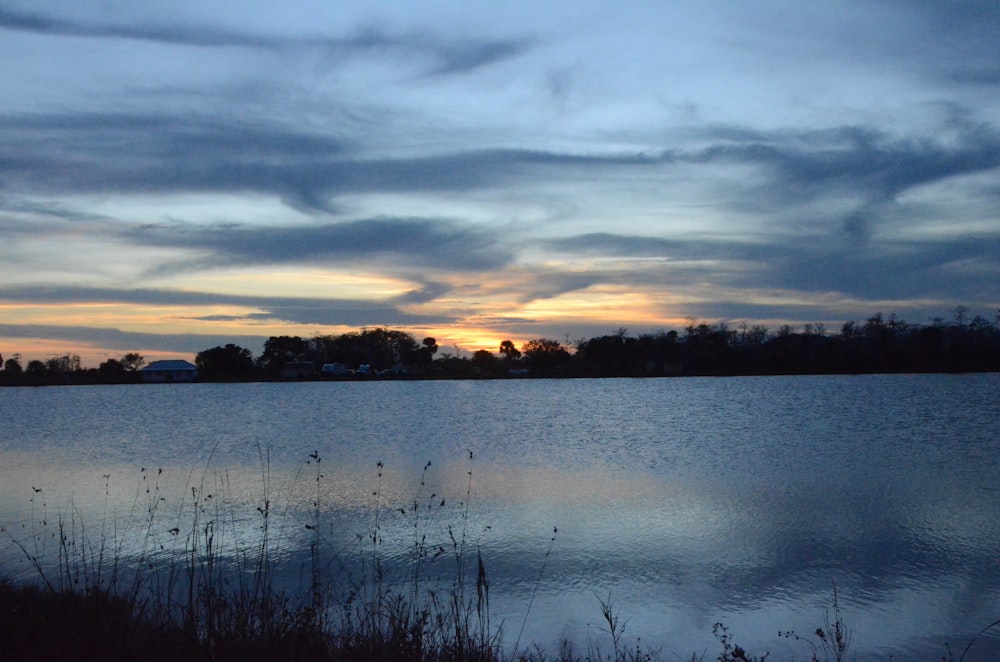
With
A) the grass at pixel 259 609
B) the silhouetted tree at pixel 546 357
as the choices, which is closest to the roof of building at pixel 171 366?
the silhouetted tree at pixel 546 357

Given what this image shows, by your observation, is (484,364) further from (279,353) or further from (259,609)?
(259,609)

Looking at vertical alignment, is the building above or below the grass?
above

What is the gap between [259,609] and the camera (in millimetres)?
7609

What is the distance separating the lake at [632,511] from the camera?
415 inches

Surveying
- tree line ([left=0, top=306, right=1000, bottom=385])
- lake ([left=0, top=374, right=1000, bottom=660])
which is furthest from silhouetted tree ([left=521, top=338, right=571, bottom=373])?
lake ([left=0, top=374, right=1000, bottom=660])

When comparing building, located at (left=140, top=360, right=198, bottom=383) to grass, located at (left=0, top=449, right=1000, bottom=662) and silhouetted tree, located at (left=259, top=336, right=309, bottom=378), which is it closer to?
silhouetted tree, located at (left=259, top=336, right=309, bottom=378)

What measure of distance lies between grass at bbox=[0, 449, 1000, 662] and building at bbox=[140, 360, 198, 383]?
127 m

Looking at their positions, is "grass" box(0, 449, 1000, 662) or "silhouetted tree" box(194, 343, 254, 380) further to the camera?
"silhouetted tree" box(194, 343, 254, 380)

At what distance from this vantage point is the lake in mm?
10531

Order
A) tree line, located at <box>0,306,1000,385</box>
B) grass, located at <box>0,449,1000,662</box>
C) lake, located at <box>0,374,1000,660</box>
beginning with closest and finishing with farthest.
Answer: grass, located at <box>0,449,1000,662</box>, lake, located at <box>0,374,1000,660</box>, tree line, located at <box>0,306,1000,385</box>

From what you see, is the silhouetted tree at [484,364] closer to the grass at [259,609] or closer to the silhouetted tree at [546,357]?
the silhouetted tree at [546,357]

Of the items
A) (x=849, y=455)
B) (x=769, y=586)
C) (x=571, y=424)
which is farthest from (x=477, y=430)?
(x=769, y=586)

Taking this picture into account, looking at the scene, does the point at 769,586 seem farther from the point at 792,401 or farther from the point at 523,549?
the point at 792,401

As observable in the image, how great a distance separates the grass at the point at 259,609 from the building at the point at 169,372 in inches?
4988
